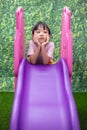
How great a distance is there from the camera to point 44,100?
106 inches

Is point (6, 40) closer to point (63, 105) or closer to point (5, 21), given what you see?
point (5, 21)

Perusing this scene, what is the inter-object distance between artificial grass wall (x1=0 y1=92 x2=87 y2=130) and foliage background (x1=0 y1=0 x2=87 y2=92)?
0.19 metres

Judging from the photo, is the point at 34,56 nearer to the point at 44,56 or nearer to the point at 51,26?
the point at 44,56

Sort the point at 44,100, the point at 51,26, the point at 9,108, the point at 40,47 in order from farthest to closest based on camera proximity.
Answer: the point at 51,26, the point at 9,108, the point at 40,47, the point at 44,100

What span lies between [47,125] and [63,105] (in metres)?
0.25

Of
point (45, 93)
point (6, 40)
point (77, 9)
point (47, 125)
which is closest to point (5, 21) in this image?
point (6, 40)

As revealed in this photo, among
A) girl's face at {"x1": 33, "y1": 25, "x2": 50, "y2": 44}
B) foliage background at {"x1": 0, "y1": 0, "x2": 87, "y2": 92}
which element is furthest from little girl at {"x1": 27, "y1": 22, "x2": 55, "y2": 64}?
foliage background at {"x1": 0, "y1": 0, "x2": 87, "y2": 92}

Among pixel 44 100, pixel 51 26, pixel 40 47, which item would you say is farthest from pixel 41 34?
pixel 51 26

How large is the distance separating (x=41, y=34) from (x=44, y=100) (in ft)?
2.60

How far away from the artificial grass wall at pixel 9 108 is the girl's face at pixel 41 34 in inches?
31.6

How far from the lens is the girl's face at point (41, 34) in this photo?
325cm

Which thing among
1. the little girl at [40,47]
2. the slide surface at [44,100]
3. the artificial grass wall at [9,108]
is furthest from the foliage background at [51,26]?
the slide surface at [44,100]

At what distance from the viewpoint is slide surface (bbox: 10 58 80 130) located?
245 centimetres

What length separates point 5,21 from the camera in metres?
4.15
